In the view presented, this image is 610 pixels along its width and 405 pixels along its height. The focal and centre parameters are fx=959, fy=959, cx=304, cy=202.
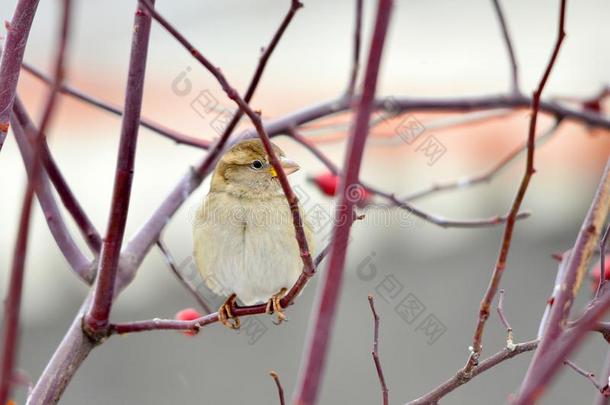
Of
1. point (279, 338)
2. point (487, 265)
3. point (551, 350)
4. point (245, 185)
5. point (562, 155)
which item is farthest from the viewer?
point (562, 155)

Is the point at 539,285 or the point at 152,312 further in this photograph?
the point at 152,312

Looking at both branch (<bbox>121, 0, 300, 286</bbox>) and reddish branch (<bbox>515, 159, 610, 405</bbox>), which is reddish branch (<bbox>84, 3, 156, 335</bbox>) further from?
reddish branch (<bbox>515, 159, 610, 405</bbox>)

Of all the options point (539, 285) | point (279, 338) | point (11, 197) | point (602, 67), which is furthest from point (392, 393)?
point (11, 197)

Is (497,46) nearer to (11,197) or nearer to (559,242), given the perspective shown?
(559,242)

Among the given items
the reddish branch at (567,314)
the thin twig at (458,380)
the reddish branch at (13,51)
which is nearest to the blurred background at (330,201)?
the reddish branch at (13,51)

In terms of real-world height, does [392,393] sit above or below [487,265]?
below

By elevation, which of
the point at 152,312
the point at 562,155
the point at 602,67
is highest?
the point at 602,67

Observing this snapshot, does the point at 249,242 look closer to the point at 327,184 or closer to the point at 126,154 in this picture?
the point at 327,184
